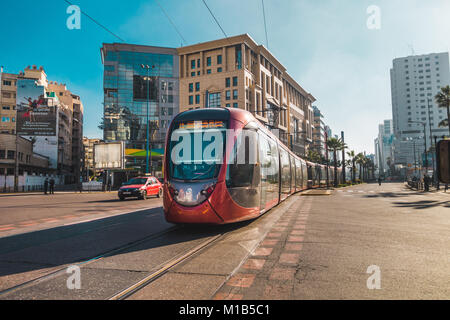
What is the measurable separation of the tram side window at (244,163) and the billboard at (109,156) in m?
29.0

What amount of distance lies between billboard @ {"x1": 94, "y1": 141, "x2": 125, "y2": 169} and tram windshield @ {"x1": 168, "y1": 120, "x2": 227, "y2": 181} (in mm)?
28840

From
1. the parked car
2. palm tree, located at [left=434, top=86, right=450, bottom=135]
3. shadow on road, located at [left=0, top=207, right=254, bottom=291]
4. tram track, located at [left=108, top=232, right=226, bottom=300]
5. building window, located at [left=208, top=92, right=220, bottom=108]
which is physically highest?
building window, located at [left=208, top=92, right=220, bottom=108]

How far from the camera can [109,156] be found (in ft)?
115

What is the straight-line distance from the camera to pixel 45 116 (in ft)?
167

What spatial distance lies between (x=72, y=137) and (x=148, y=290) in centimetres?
9387

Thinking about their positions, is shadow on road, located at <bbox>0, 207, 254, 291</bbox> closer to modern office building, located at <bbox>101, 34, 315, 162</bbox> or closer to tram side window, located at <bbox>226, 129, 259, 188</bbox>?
tram side window, located at <bbox>226, 129, 259, 188</bbox>

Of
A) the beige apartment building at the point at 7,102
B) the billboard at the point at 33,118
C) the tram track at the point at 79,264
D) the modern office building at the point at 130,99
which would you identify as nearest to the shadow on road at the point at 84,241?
the tram track at the point at 79,264

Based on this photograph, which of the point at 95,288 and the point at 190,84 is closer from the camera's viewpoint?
the point at 95,288

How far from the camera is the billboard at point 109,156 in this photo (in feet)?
115

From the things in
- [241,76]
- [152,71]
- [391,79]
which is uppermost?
[391,79]

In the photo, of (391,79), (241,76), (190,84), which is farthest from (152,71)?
(391,79)

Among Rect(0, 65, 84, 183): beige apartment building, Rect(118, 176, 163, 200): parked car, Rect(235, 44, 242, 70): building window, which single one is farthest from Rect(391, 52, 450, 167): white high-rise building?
Rect(118, 176, 163, 200): parked car

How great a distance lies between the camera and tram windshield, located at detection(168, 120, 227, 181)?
727 centimetres
